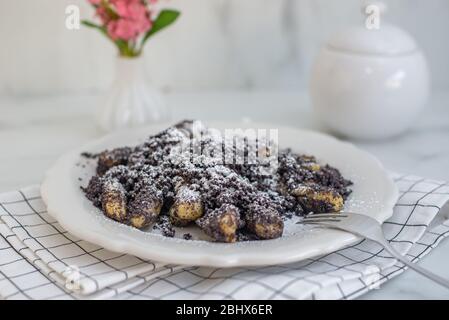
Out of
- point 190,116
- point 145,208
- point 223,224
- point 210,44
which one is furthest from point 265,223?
point 210,44

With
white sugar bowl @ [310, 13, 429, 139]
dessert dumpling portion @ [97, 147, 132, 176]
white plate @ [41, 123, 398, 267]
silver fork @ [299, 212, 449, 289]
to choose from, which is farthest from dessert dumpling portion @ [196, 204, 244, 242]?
white sugar bowl @ [310, 13, 429, 139]

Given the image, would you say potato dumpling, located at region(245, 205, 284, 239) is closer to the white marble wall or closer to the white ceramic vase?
the white ceramic vase

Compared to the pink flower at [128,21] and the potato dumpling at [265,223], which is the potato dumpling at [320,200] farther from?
the pink flower at [128,21]

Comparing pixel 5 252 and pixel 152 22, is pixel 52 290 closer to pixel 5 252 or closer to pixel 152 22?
pixel 5 252

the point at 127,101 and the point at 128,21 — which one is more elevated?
the point at 128,21

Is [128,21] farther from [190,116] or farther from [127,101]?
[190,116]

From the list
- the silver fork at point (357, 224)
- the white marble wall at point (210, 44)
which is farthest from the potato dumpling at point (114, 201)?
the white marble wall at point (210, 44)
